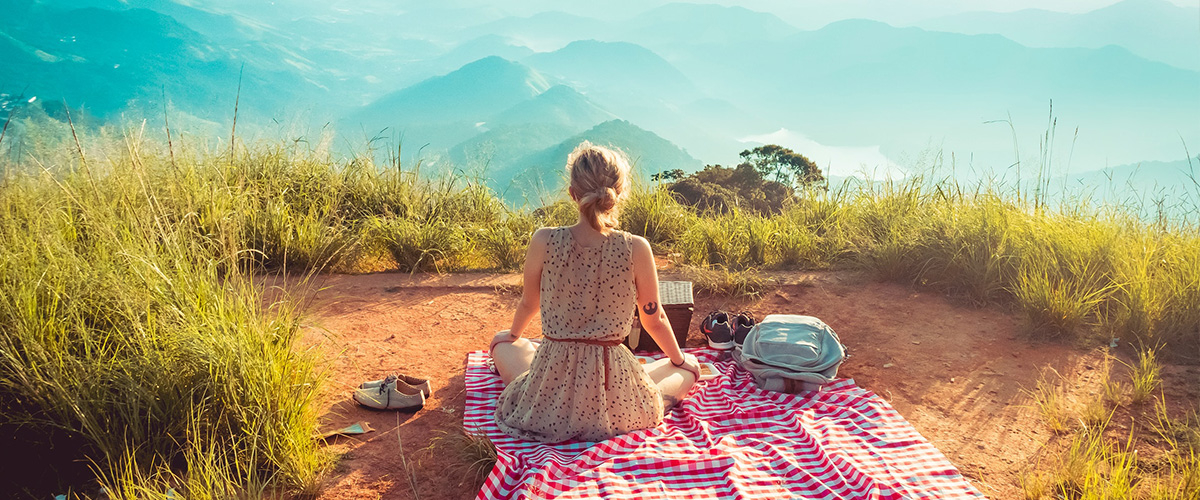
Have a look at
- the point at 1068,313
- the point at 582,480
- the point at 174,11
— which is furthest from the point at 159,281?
the point at 174,11

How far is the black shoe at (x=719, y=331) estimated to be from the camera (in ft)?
13.9

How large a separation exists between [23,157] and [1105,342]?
7873 millimetres

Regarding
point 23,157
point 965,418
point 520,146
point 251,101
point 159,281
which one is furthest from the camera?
point 251,101

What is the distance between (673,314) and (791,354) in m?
0.83

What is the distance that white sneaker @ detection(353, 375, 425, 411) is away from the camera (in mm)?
3379

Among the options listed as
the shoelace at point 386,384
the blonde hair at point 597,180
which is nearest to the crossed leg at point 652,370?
the shoelace at point 386,384

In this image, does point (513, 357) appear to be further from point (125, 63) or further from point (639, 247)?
point (125, 63)

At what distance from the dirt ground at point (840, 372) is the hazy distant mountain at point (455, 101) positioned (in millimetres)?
116647

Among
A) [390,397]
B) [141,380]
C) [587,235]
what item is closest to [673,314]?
[587,235]

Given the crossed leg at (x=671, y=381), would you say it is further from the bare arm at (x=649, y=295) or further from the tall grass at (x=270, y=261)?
the tall grass at (x=270, y=261)

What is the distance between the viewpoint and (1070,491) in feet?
8.71

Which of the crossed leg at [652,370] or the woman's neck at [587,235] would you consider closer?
the woman's neck at [587,235]

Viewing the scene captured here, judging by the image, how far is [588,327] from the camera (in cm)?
296

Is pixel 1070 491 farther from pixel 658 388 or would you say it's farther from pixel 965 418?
pixel 658 388
